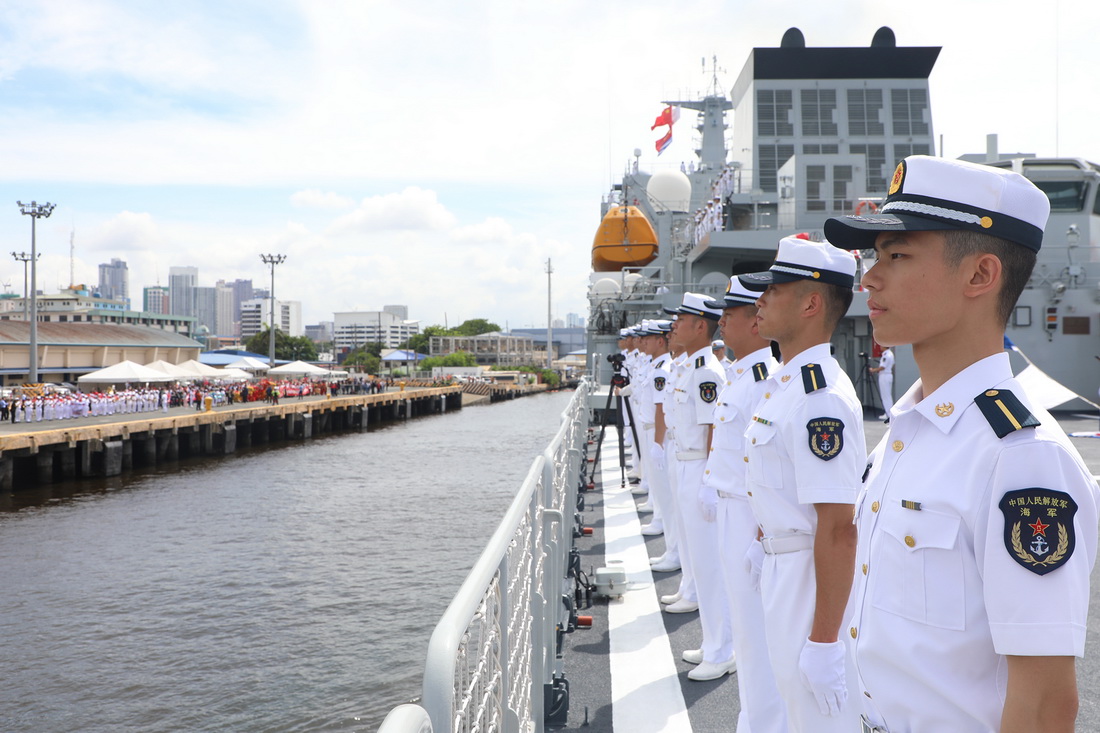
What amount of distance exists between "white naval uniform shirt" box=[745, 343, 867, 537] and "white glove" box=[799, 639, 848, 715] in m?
0.37

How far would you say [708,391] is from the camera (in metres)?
4.42

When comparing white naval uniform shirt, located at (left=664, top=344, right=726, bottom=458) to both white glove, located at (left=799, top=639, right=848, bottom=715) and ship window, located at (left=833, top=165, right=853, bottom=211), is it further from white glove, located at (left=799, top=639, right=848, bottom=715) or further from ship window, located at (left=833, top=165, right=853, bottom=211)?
ship window, located at (left=833, top=165, right=853, bottom=211)

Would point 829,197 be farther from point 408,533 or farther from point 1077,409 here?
point 408,533

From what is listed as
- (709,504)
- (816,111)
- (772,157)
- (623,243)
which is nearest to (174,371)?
(623,243)

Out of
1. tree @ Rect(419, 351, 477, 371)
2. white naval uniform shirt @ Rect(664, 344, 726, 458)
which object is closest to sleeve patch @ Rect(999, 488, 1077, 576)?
white naval uniform shirt @ Rect(664, 344, 726, 458)

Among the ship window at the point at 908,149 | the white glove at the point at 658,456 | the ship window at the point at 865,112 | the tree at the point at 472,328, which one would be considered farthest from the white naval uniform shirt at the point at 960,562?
the tree at the point at 472,328

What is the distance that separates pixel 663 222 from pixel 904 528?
26308 millimetres

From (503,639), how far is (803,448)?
103 centimetres

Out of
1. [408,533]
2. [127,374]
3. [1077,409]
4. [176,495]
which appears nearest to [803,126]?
[1077,409]

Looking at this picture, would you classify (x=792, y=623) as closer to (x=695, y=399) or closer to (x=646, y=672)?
(x=646, y=672)

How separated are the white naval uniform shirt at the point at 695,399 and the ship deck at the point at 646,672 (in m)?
1.04

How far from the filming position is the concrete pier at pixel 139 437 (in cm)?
1941

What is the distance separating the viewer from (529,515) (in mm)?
2709

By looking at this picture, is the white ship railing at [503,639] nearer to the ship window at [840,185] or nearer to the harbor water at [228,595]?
the harbor water at [228,595]
